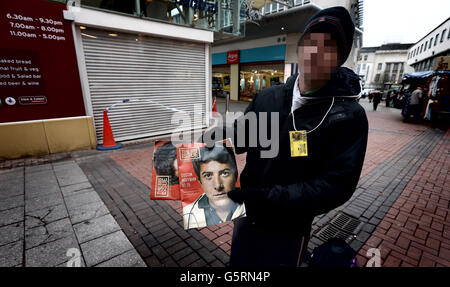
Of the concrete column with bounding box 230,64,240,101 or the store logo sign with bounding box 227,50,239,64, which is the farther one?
the concrete column with bounding box 230,64,240,101

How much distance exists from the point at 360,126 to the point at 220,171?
877 millimetres

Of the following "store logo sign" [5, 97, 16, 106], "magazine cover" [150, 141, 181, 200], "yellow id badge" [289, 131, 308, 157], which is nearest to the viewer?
"yellow id badge" [289, 131, 308, 157]

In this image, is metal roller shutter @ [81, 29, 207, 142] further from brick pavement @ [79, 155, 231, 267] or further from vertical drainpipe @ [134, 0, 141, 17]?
brick pavement @ [79, 155, 231, 267]

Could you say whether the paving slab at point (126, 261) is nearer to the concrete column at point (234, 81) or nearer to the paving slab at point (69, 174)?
the paving slab at point (69, 174)

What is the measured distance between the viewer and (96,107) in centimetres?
649

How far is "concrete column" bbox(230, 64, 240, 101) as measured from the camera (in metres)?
21.5

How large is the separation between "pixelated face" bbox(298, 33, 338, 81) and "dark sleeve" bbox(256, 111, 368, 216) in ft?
0.96

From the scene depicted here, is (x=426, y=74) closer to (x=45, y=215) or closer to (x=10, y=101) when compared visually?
(x=45, y=215)

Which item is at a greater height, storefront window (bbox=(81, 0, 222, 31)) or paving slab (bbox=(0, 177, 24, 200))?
storefront window (bbox=(81, 0, 222, 31))

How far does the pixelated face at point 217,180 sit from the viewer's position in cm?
146

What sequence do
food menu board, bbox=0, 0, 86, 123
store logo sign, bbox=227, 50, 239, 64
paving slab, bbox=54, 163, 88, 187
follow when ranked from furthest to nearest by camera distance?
store logo sign, bbox=227, 50, 239, 64 < food menu board, bbox=0, 0, 86, 123 < paving slab, bbox=54, 163, 88, 187

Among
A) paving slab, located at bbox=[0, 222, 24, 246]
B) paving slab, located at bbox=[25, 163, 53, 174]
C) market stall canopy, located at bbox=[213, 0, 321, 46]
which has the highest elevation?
market stall canopy, located at bbox=[213, 0, 321, 46]

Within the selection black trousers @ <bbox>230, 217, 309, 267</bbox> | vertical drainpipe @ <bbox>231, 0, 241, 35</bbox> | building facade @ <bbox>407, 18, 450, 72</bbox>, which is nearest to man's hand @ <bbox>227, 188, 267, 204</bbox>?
black trousers @ <bbox>230, 217, 309, 267</bbox>

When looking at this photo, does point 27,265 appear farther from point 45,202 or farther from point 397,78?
point 397,78
